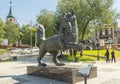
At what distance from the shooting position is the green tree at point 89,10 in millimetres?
26406

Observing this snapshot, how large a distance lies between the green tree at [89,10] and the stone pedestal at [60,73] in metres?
15.5

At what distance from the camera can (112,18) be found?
91.7ft

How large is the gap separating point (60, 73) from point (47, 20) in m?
28.9

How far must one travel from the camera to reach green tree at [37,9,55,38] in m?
37.1

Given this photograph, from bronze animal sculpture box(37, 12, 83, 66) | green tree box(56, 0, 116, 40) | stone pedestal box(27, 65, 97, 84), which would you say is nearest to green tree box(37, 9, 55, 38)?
green tree box(56, 0, 116, 40)

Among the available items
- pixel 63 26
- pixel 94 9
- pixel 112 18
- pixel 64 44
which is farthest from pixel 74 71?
pixel 112 18

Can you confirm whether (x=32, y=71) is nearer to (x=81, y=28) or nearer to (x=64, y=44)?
(x=64, y=44)

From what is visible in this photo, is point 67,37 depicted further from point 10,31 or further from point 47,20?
point 10,31

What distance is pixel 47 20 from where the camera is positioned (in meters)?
38.8

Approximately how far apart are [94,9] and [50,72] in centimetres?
1705

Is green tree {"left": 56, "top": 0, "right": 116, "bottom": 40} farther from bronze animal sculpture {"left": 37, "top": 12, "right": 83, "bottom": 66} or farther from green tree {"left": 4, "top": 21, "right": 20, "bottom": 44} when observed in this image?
green tree {"left": 4, "top": 21, "right": 20, "bottom": 44}

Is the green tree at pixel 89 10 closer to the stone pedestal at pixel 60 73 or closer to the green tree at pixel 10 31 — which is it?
the stone pedestal at pixel 60 73

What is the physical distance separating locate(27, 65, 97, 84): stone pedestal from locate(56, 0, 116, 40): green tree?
15504 mm

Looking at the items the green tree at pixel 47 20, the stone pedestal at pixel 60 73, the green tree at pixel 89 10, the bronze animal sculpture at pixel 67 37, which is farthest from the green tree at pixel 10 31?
the bronze animal sculpture at pixel 67 37
